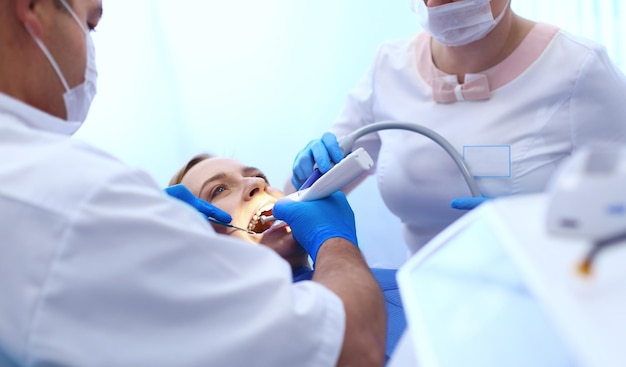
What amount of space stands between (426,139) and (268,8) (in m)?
1.31

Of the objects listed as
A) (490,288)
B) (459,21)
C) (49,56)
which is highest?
(49,56)

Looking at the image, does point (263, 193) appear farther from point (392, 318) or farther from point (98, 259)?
point (98, 259)

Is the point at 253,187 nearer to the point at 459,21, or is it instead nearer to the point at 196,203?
the point at 196,203

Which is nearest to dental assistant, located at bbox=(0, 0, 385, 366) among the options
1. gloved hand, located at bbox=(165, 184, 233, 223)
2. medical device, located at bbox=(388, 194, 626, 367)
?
medical device, located at bbox=(388, 194, 626, 367)

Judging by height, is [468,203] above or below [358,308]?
below

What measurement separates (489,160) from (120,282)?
1.08 metres

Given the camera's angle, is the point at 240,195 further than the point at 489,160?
Yes

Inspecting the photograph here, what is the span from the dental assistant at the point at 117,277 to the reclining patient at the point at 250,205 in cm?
75

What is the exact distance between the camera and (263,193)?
1755 millimetres

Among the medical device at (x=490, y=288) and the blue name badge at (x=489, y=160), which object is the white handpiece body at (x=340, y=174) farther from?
the medical device at (x=490, y=288)

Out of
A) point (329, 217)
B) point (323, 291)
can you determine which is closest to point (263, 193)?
point (329, 217)

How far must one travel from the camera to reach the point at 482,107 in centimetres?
150

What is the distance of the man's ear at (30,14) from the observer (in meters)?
0.86

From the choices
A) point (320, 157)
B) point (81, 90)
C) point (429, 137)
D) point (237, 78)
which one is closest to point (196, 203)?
point (320, 157)
